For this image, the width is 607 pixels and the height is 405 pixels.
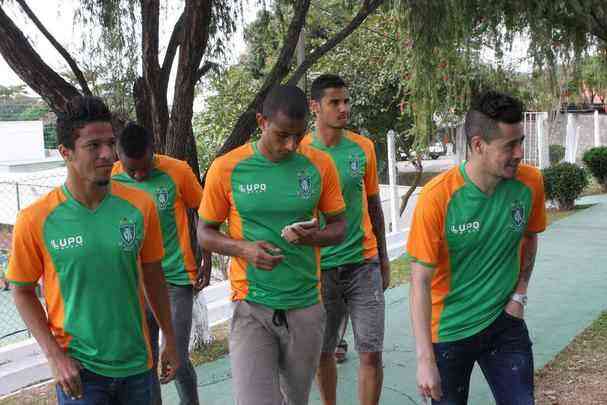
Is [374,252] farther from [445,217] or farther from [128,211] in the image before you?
[128,211]


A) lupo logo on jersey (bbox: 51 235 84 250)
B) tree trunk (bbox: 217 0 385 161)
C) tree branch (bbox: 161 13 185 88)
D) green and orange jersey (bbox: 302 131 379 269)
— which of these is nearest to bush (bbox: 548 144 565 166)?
tree trunk (bbox: 217 0 385 161)

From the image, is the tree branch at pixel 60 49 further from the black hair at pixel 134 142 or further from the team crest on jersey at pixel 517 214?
the team crest on jersey at pixel 517 214

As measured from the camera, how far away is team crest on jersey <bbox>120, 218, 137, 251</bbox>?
297cm

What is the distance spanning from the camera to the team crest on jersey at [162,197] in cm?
441

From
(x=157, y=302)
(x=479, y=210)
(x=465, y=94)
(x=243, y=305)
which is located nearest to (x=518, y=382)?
(x=479, y=210)

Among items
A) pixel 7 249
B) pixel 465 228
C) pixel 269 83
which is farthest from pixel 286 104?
pixel 7 249

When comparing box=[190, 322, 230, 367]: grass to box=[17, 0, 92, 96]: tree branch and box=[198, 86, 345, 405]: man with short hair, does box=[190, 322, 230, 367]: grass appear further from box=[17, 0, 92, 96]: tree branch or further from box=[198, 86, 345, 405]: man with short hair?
box=[198, 86, 345, 405]: man with short hair

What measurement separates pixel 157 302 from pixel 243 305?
0.49m

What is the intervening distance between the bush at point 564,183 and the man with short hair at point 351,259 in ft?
37.4

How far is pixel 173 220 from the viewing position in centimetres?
448

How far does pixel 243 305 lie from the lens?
3.64 m

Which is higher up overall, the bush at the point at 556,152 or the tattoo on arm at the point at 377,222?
the tattoo on arm at the point at 377,222

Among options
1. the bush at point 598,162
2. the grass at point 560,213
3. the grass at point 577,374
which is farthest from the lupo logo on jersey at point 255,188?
the bush at point 598,162

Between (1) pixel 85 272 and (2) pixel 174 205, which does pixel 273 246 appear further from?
(2) pixel 174 205
